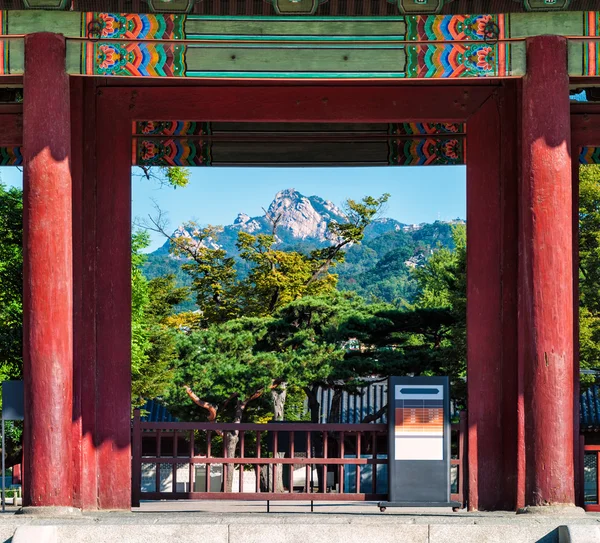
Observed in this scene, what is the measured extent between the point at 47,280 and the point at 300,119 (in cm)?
357

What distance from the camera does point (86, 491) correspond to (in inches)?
441

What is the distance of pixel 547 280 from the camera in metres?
9.71

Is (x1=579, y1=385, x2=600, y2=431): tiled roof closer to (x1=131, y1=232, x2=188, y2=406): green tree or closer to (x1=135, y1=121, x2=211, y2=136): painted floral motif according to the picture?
(x1=131, y1=232, x2=188, y2=406): green tree

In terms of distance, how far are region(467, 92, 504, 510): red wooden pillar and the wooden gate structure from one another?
0.02 metres

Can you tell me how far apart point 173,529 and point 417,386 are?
3.27 m

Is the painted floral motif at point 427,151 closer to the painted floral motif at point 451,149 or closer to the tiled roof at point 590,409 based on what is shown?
the painted floral motif at point 451,149

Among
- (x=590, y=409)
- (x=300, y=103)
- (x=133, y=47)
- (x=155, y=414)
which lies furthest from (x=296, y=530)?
(x=155, y=414)

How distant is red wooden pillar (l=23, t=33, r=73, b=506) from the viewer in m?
9.55

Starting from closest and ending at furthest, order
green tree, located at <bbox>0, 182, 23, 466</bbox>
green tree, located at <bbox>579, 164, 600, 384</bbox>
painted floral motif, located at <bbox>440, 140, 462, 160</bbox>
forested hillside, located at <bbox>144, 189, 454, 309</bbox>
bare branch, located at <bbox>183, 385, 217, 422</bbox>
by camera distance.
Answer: painted floral motif, located at <bbox>440, 140, 462, 160</bbox> → green tree, located at <bbox>0, 182, 23, 466</bbox> → bare branch, located at <bbox>183, 385, 217, 422</bbox> → green tree, located at <bbox>579, 164, 600, 384</bbox> → forested hillside, located at <bbox>144, 189, 454, 309</bbox>

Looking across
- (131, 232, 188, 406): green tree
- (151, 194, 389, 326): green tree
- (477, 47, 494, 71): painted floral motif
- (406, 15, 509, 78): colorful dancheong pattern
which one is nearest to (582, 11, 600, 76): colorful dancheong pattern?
(406, 15, 509, 78): colorful dancheong pattern

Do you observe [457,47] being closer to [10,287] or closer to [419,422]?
[419,422]

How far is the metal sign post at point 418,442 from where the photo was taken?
1110 cm

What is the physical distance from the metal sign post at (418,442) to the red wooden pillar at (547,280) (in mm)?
1381

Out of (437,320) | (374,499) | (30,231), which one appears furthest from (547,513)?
(437,320)
